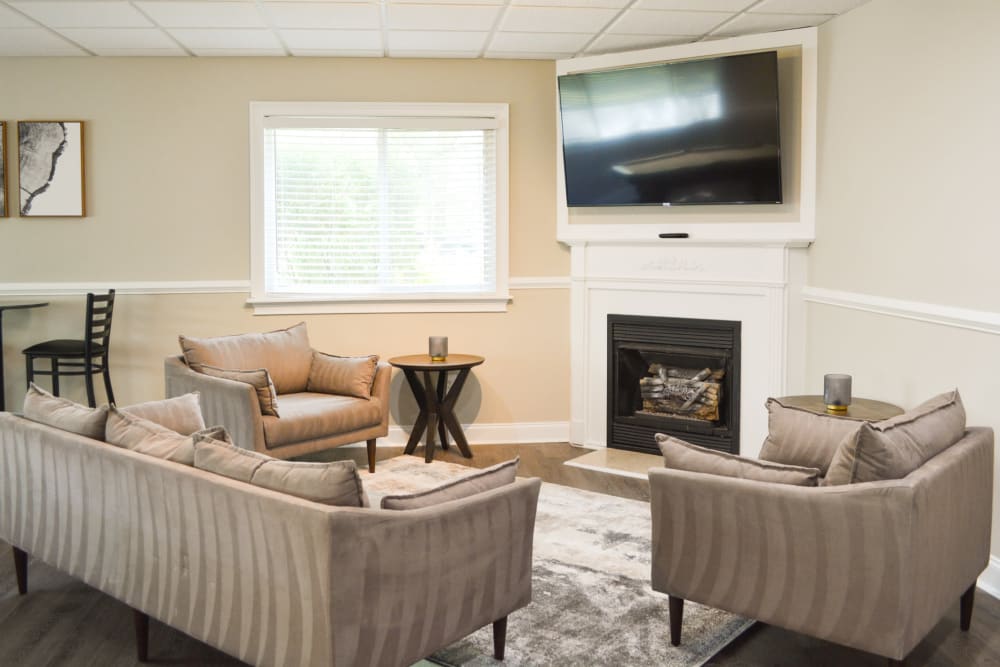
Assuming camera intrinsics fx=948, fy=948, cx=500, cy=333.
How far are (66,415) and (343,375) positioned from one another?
2.28 m

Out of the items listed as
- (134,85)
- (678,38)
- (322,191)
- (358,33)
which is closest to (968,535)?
(678,38)

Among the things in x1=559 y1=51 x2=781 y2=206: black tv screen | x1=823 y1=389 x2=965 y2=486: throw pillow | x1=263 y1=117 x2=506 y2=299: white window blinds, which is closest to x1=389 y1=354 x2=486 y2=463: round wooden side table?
x1=263 y1=117 x2=506 y2=299: white window blinds

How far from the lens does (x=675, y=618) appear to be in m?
3.04

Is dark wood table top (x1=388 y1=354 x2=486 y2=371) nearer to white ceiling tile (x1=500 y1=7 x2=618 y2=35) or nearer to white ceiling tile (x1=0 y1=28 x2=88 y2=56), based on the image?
white ceiling tile (x1=500 y1=7 x2=618 y2=35)

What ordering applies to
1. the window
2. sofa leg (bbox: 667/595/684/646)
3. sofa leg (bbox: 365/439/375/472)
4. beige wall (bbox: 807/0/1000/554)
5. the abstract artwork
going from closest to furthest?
sofa leg (bbox: 667/595/684/646), beige wall (bbox: 807/0/1000/554), sofa leg (bbox: 365/439/375/472), the abstract artwork, the window

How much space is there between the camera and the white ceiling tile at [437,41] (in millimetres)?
5254

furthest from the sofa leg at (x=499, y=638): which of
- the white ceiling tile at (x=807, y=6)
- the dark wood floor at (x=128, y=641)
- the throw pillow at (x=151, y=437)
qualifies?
the white ceiling tile at (x=807, y=6)

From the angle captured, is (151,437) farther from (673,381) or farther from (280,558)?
(673,381)

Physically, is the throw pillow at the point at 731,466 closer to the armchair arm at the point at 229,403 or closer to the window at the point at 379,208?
the armchair arm at the point at 229,403

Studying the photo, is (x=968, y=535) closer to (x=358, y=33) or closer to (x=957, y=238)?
(x=957, y=238)

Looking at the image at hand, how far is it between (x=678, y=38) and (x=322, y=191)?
237 centimetres

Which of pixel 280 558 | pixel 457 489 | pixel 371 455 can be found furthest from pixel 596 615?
pixel 371 455

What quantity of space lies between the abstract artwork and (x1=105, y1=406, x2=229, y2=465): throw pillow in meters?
3.26

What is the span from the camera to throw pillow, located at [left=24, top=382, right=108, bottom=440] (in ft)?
10.2
